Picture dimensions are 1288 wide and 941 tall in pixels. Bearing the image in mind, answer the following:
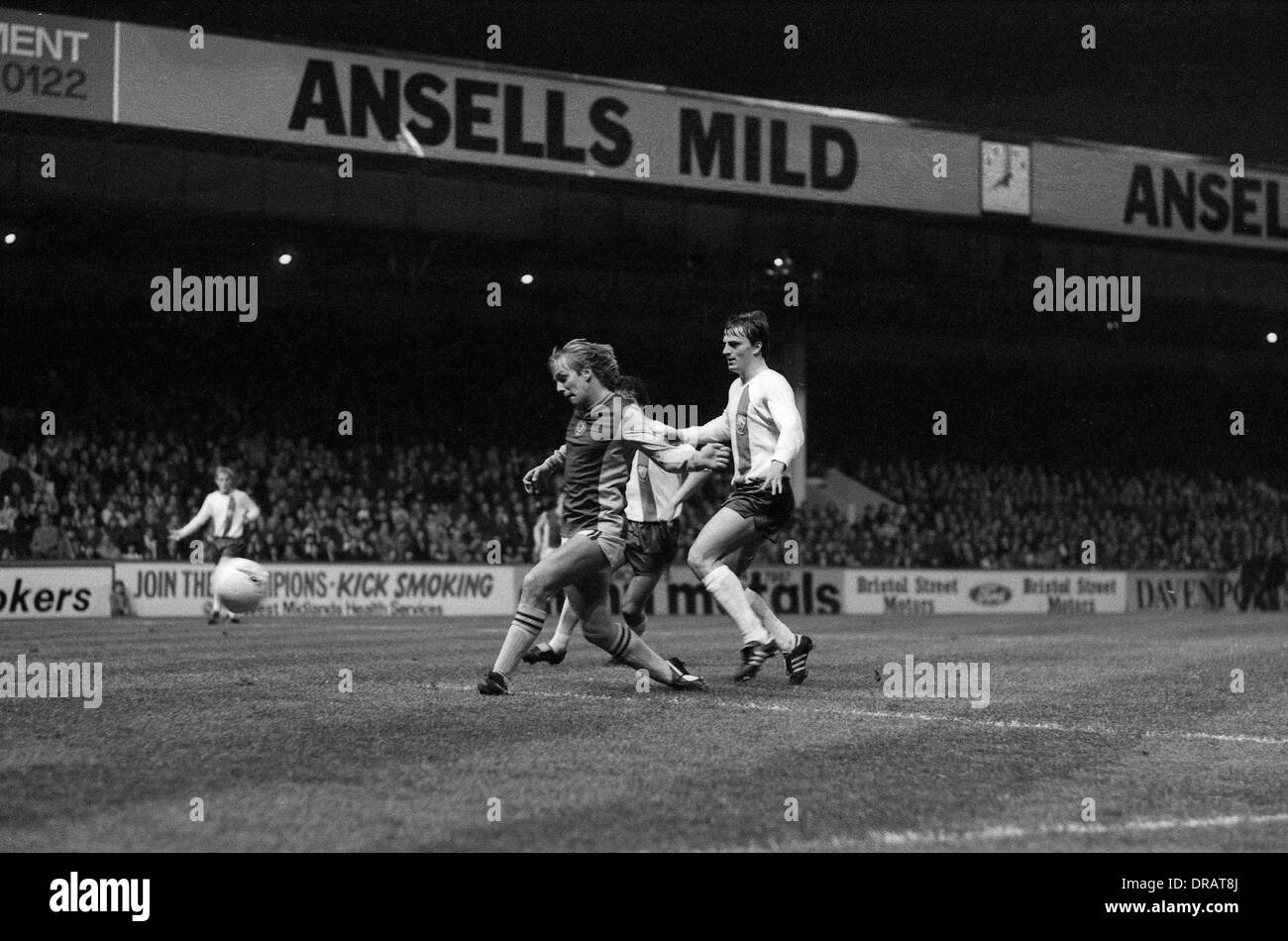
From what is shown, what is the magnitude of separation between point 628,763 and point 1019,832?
6.45 feet

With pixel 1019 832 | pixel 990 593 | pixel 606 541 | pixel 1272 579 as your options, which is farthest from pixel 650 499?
pixel 1272 579

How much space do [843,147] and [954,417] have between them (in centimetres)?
1658

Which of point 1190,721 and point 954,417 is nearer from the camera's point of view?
point 1190,721

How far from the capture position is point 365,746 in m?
7.34

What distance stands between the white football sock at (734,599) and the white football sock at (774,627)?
0.21 m

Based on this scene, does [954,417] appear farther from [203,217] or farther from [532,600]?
[532,600]

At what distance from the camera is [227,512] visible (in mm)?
21344

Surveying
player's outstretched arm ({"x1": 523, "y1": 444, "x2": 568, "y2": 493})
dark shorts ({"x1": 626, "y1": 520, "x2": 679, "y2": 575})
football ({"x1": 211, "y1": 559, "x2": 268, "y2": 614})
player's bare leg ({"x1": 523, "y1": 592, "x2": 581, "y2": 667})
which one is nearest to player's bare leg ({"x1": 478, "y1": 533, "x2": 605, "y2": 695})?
player's outstretched arm ({"x1": 523, "y1": 444, "x2": 568, "y2": 493})

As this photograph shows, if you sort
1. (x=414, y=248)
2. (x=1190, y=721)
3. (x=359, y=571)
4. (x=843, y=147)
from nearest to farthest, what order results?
(x=1190, y=721), (x=359, y=571), (x=843, y=147), (x=414, y=248)

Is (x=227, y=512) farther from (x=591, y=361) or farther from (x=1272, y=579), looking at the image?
(x=1272, y=579)

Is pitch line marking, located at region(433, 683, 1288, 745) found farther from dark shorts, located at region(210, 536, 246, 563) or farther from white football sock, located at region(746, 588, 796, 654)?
dark shorts, located at region(210, 536, 246, 563)

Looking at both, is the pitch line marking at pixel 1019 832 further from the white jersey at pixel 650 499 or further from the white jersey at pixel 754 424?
the white jersey at pixel 650 499

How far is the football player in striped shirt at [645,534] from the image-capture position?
12500 mm
